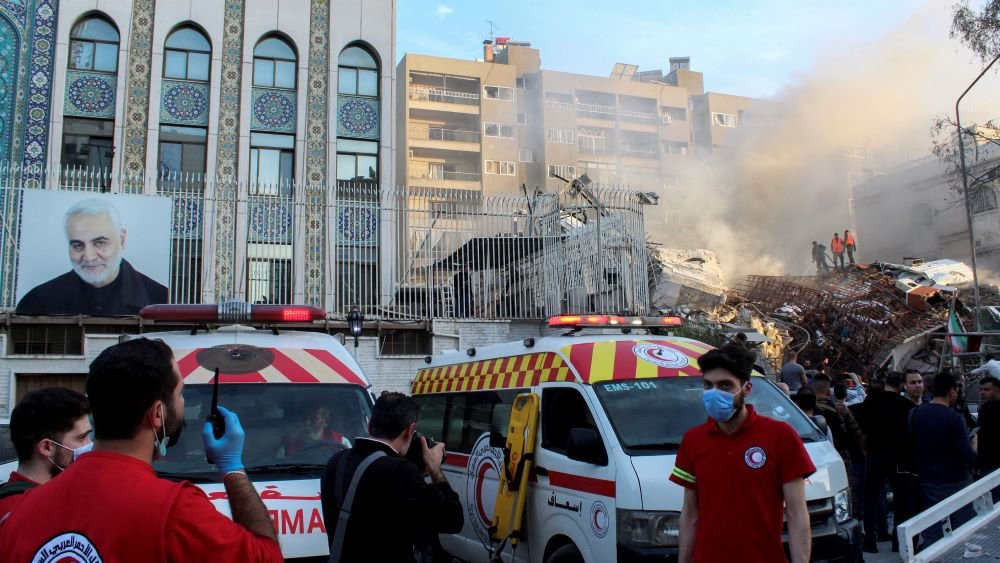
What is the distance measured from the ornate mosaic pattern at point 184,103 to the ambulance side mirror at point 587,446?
1512 centimetres

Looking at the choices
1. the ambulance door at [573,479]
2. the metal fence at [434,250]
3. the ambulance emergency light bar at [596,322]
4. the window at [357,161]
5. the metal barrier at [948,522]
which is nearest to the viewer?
the metal barrier at [948,522]

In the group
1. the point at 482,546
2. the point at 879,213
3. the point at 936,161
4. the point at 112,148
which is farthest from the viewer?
the point at 879,213

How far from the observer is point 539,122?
5312cm

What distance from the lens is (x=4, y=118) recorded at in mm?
16125

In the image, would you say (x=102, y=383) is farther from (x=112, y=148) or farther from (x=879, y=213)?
(x=879, y=213)

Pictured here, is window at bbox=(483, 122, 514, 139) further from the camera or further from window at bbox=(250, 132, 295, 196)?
the camera

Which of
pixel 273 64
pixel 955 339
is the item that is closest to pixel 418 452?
pixel 955 339

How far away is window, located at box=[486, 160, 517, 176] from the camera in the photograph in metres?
48.7

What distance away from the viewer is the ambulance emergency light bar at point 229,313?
6.01m

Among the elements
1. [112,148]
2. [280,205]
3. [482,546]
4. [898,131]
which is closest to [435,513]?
[482,546]

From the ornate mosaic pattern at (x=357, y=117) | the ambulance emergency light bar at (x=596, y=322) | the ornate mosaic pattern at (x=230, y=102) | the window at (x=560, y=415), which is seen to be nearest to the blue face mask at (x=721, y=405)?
the window at (x=560, y=415)

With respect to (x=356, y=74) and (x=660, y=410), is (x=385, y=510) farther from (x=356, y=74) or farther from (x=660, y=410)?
(x=356, y=74)

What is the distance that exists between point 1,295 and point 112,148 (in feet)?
13.8

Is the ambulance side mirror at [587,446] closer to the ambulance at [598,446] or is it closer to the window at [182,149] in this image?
the ambulance at [598,446]
